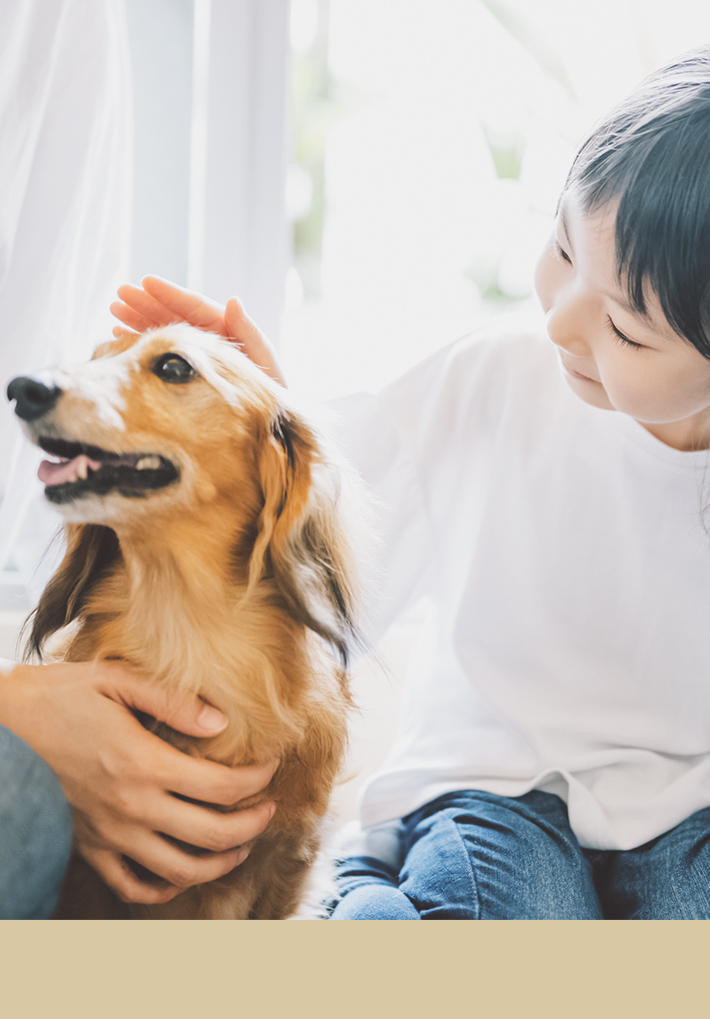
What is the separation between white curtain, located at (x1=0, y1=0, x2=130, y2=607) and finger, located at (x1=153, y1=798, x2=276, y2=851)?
523 millimetres

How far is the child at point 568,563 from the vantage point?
855mm

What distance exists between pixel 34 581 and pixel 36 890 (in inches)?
25.1

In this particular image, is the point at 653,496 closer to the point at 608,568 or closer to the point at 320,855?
the point at 608,568

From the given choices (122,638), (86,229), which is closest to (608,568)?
(122,638)

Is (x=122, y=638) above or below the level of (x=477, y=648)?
above

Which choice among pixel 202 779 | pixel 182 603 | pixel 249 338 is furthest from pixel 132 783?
pixel 249 338

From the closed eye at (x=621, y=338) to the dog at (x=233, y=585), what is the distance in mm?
331

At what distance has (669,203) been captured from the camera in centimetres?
81

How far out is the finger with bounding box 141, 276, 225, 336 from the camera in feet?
3.27

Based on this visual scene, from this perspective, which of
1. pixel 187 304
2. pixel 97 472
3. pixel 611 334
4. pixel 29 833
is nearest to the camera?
pixel 29 833

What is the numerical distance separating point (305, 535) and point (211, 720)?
219 millimetres

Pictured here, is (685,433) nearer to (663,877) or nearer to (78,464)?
(663,877)

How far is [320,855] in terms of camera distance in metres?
0.96

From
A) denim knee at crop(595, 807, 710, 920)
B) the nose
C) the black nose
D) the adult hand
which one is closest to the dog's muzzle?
the black nose
